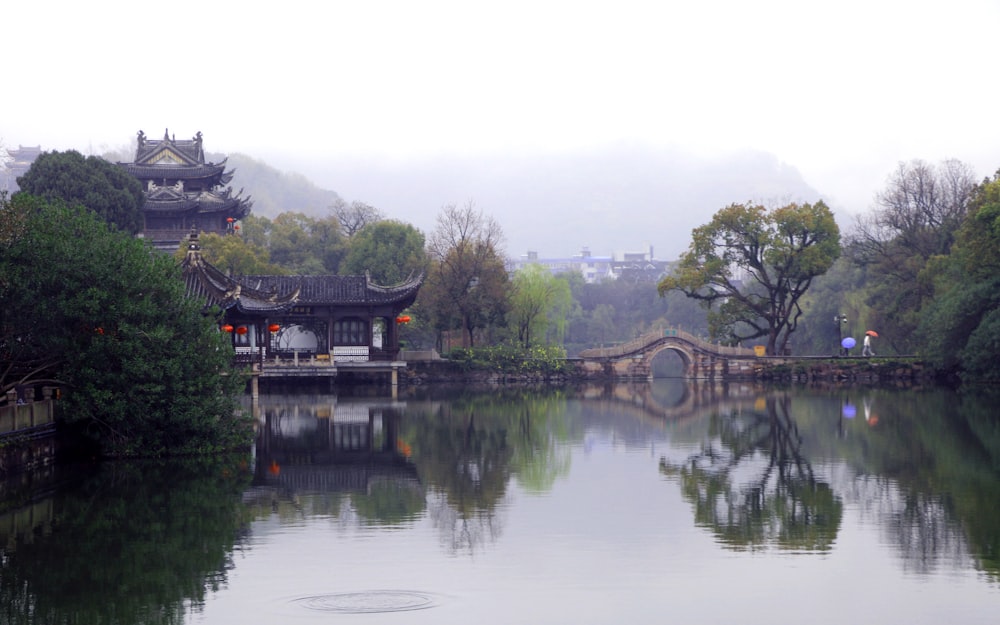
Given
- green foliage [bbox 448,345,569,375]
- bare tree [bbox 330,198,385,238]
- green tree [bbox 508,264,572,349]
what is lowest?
green foliage [bbox 448,345,569,375]

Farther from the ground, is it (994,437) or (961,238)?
(961,238)

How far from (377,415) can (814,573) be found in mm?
21097

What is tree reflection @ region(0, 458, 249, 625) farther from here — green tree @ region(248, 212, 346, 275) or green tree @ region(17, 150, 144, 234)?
green tree @ region(248, 212, 346, 275)

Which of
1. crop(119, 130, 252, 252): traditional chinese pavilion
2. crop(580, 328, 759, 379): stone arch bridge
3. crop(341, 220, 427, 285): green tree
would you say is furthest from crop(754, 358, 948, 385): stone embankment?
crop(119, 130, 252, 252): traditional chinese pavilion

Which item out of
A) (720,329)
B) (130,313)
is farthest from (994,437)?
(720,329)

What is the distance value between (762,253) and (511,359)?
1130 centimetres

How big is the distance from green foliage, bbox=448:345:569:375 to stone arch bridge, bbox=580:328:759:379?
184 centimetres

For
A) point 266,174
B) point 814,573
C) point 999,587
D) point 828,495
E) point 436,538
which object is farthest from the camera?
point 266,174

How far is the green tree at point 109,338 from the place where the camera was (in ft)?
67.6

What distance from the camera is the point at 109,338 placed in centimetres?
2116

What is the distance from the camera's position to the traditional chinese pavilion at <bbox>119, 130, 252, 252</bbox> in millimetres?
59438

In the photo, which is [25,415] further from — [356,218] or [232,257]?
[356,218]

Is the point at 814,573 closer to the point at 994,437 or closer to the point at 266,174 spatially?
the point at 994,437

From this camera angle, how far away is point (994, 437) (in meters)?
25.4
